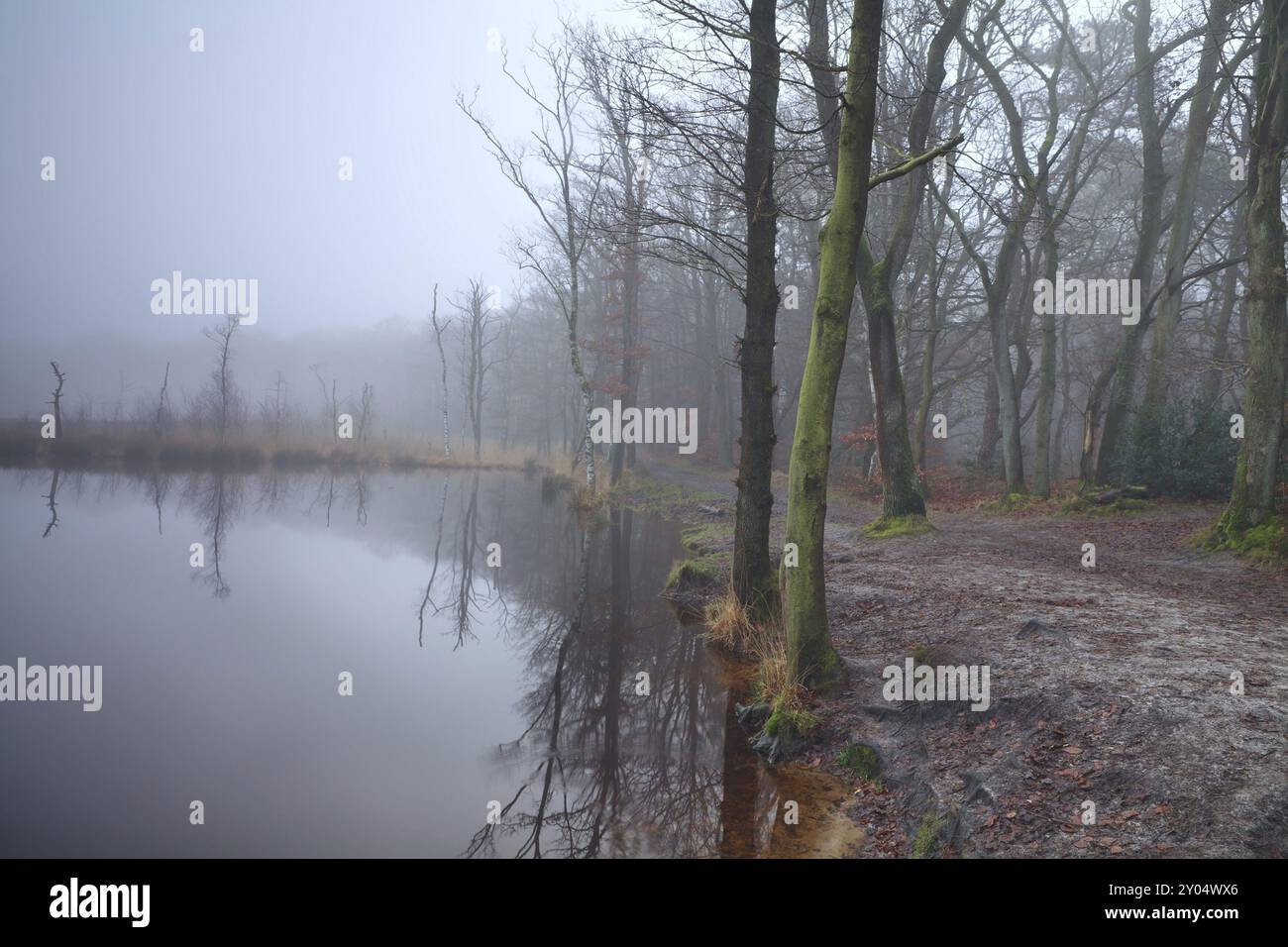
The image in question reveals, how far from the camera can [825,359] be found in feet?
21.6

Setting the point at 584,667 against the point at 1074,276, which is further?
the point at 1074,276

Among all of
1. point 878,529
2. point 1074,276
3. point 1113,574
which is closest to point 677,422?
point 1074,276

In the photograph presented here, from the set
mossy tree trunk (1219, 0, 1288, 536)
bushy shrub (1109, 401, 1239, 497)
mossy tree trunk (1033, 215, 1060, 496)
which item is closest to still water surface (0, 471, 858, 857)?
mossy tree trunk (1219, 0, 1288, 536)

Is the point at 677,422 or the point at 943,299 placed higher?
the point at 943,299

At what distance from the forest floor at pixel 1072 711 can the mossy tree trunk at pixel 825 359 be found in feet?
1.79

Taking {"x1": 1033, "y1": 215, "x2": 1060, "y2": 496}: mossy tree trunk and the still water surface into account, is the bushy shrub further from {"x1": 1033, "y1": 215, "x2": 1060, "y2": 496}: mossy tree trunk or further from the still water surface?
the still water surface

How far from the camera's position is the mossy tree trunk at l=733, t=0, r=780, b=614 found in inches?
338

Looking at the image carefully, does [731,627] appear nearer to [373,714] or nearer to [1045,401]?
[373,714]

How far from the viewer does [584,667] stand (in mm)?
9117

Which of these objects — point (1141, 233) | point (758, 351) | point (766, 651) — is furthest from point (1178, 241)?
point (766, 651)

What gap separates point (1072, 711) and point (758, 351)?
4748 mm
